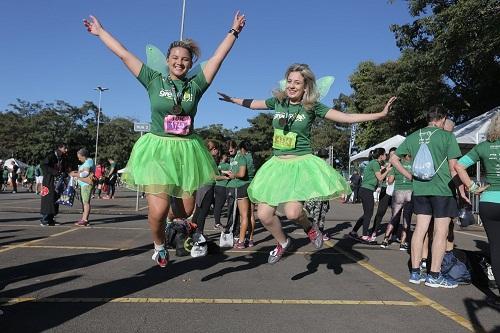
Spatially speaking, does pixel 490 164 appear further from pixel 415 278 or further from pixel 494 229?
pixel 415 278

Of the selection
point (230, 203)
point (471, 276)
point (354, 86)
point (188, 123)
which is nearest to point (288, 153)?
point (188, 123)

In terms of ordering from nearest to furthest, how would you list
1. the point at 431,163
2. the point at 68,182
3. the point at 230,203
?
the point at 431,163 → the point at 230,203 → the point at 68,182

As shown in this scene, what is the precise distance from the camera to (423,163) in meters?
5.77

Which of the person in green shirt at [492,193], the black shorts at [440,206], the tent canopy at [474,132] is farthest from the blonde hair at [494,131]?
the tent canopy at [474,132]

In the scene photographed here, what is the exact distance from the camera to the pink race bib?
4555 mm

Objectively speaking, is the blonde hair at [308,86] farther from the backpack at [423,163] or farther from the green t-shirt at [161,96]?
the backpack at [423,163]

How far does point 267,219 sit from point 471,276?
9.29 feet

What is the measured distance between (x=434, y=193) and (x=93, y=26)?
4.21 metres

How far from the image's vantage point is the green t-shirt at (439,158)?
5668 mm

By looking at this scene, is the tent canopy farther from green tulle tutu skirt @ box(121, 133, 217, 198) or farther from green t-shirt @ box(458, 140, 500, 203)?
green tulle tutu skirt @ box(121, 133, 217, 198)

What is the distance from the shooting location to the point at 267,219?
496 centimetres

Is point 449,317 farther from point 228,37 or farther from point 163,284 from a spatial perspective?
point 228,37

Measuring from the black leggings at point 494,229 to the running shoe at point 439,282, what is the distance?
0.93 metres

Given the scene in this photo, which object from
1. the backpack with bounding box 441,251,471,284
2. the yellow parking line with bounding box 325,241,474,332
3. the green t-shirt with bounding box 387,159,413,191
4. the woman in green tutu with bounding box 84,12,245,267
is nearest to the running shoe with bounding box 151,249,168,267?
the woman in green tutu with bounding box 84,12,245,267
